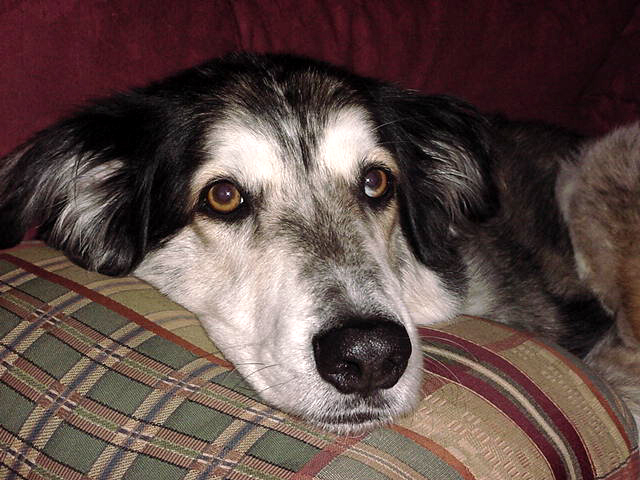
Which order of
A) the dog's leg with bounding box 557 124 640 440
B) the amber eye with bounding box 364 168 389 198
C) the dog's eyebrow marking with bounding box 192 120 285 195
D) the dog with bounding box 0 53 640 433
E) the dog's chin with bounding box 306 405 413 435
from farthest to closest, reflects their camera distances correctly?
the dog's leg with bounding box 557 124 640 440
the amber eye with bounding box 364 168 389 198
the dog's eyebrow marking with bounding box 192 120 285 195
the dog with bounding box 0 53 640 433
the dog's chin with bounding box 306 405 413 435

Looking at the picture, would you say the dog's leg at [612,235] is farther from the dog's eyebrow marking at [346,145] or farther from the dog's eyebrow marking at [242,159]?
the dog's eyebrow marking at [242,159]

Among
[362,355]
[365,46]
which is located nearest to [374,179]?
[362,355]

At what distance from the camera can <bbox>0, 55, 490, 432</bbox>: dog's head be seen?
1.66 metres

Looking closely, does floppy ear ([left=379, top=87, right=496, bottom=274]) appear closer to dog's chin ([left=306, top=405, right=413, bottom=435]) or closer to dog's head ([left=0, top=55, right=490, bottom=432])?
dog's head ([left=0, top=55, right=490, bottom=432])

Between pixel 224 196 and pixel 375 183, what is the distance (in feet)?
1.53

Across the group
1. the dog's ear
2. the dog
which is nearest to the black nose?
the dog

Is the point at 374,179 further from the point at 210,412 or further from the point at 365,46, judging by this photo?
the point at 365,46

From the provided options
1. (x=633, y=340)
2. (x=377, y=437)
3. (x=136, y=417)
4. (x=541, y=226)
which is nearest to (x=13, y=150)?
(x=136, y=417)

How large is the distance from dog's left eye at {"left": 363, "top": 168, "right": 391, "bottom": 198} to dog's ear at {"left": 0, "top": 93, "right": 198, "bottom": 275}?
21.8 inches

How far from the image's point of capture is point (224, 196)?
75.9 inches

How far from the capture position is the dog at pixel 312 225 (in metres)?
1.59

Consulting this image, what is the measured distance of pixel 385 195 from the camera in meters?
2.11

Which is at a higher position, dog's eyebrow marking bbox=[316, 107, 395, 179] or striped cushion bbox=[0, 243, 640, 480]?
dog's eyebrow marking bbox=[316, 107, 395, 179]

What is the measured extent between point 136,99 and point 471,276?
1.33 metres
